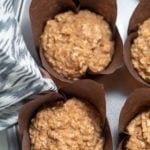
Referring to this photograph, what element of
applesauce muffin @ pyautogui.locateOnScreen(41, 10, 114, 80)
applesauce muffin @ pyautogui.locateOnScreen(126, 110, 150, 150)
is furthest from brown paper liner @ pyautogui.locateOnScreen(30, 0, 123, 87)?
applesauce muffin @ pyautogui.locateOnScreen(126, 110, 150, 150)

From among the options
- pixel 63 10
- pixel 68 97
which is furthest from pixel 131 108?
pixel 63 10

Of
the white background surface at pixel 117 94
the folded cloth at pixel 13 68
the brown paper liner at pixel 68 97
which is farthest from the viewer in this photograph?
the white background surface at pixel 117 94

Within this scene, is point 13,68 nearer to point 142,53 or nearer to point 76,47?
point 76,47

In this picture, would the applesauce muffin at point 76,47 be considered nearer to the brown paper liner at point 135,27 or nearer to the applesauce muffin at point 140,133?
the brown paper liner at point 135,27

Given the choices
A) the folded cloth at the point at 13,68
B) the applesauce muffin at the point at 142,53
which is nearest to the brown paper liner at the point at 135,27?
the applesauce muffin at the point at 142,53

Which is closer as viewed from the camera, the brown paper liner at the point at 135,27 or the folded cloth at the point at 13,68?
the folded cloth at the point at 13,68

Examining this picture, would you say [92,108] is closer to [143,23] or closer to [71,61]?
[71,61]

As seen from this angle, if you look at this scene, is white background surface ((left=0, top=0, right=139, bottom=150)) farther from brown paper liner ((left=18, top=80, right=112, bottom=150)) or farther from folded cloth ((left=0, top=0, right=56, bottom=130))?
folded cloth ((left=0, top=0, right=56, bottom=130))

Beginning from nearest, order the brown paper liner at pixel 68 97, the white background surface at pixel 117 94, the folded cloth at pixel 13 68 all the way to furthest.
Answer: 1. the folded cloth at pixel 13 68
2. the brown paper liner at pixel 68 97
3. the white background surface at pixel 117 94
